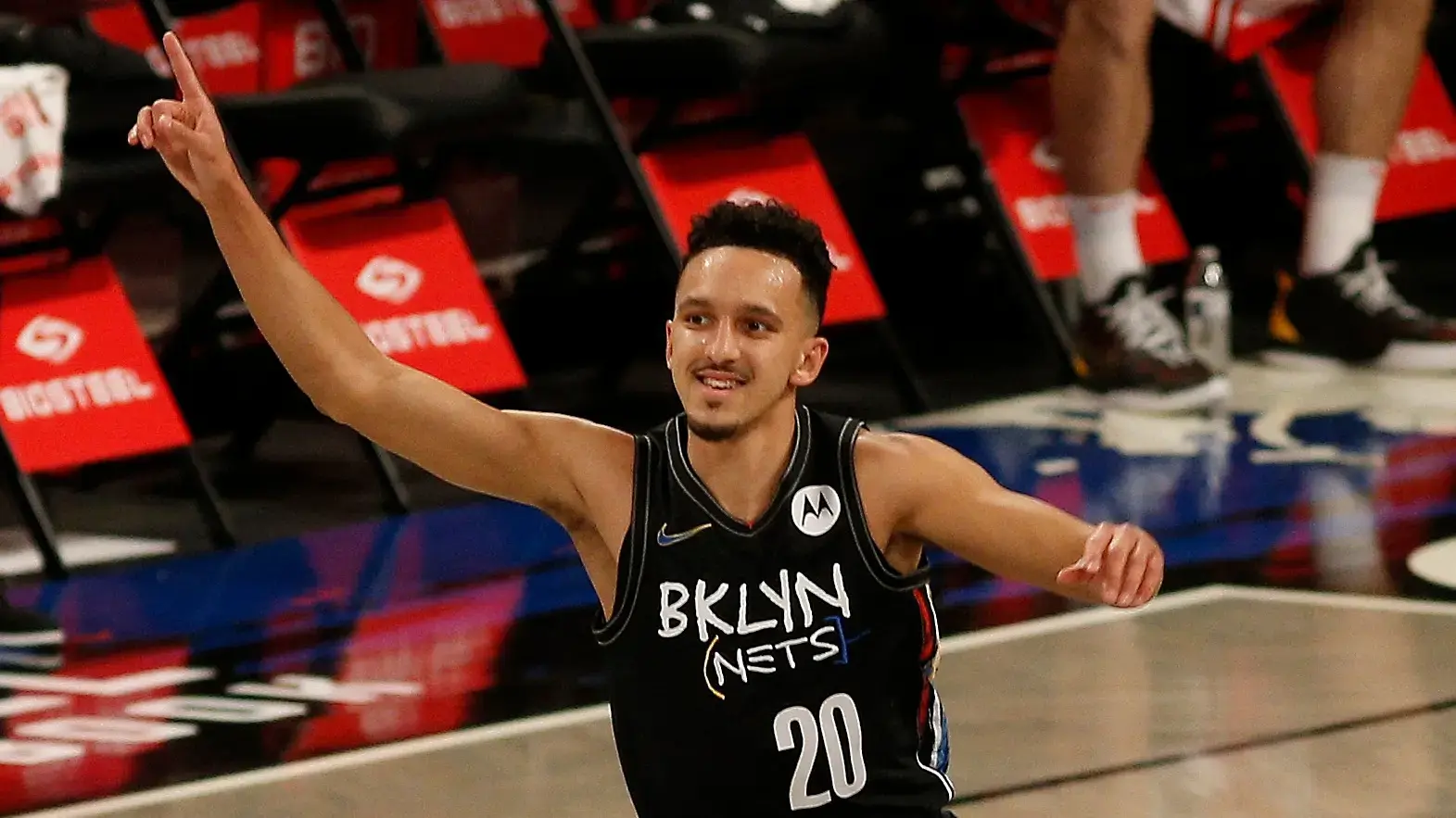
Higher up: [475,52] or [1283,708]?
[475,52]

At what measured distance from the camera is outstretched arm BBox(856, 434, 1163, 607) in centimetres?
223

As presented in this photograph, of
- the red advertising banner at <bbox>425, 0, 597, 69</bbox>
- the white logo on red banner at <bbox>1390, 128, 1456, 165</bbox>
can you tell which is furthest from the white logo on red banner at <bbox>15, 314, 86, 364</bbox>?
the white logo on red banner at <bbox>1390, 128, 1456, 165</bbox>

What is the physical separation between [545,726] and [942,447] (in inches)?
45.0

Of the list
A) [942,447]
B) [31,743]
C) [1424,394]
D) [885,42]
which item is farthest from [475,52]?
[942,447]

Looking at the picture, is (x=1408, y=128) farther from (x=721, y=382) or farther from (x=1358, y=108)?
(x=721, y=382)

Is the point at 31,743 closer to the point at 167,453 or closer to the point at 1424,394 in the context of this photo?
the point at 167,453

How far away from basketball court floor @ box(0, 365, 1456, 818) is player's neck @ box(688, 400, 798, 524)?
2.63 ft

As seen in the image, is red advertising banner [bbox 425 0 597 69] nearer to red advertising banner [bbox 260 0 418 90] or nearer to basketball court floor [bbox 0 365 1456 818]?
red advertising banner [bbox 260 0 418 90]

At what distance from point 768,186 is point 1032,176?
2.37 feet

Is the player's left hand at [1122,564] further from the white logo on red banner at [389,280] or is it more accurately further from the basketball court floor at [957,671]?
the white logo on red banner at [389,280]

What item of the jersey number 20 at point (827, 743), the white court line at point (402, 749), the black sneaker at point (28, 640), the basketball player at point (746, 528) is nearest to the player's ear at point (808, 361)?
the basketball player at point (746, 528)

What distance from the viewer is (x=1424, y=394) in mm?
5273

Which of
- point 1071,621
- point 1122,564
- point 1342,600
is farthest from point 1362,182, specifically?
point 1122,564

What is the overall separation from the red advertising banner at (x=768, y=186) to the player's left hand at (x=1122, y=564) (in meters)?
3.07
